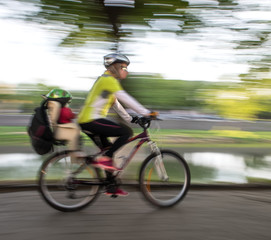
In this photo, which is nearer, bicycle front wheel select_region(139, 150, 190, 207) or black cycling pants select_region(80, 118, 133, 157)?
black cycling pants select_region(80, 118, 133, 157)

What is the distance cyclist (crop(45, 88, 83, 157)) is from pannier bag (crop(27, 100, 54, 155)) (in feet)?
0.24

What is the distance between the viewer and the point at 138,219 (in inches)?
150

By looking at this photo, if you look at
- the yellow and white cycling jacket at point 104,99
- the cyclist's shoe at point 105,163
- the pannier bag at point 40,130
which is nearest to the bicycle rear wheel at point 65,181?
the cyclist's shoe at point 105,163

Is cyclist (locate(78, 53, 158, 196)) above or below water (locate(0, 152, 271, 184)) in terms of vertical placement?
above

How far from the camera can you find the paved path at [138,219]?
3342mm

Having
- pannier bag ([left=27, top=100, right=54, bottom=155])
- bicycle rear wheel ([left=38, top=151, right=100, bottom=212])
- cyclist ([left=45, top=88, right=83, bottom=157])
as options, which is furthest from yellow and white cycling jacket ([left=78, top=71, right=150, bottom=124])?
bicycle rear wheel ([left=38, top=151, right=100, bottom=212])

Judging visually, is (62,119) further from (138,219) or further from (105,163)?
(138,219)

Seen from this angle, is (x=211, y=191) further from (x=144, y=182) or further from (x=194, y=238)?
(x=194, y=238)

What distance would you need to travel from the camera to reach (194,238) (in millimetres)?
3270

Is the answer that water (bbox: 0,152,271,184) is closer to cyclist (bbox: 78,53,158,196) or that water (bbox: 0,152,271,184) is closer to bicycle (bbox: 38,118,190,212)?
bicycle (bbox: 38,118,190,212)

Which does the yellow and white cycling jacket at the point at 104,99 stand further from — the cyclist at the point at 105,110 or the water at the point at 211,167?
the water at the point at 211,167

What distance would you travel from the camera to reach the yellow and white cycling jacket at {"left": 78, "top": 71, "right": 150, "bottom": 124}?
3.80m

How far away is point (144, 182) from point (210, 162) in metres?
5.44

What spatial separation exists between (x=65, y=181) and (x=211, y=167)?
5.08 meters
